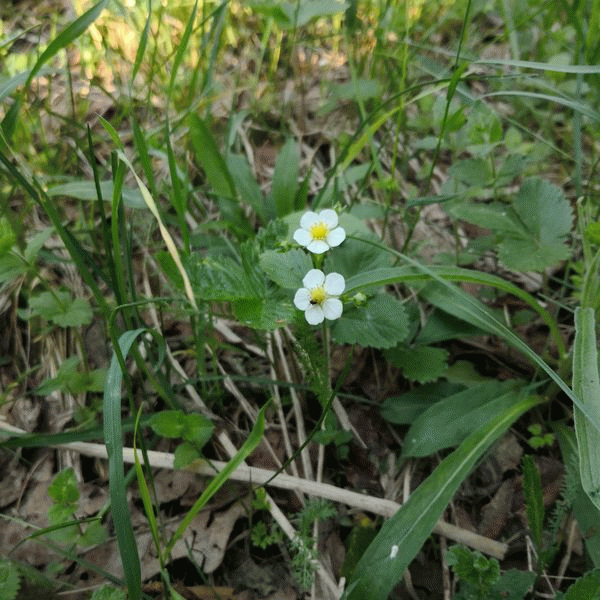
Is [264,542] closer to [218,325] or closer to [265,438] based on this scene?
[265,438]

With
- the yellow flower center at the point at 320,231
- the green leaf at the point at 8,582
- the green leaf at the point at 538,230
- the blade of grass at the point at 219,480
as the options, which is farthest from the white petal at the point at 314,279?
the green leaf at the point at 8,582

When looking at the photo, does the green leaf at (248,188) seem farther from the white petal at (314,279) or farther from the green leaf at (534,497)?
the green leaf at (534,497)

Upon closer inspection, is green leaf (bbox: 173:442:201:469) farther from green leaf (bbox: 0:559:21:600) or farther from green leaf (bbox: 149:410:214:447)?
green leaf (bbox: 0:559:21:600)

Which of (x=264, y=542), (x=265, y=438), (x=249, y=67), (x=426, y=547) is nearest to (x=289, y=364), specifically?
(x=265, y=438)

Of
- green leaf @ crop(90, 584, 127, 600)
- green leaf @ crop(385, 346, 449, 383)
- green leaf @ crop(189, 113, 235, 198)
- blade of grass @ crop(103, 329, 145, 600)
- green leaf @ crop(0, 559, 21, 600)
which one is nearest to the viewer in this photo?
blade of grass @ crop(103, 329, 145, 600)

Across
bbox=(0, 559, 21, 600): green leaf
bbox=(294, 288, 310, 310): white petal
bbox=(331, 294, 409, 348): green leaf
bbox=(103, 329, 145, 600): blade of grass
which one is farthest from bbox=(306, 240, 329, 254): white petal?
bbox=(0, 559, 21, 600): green leaf

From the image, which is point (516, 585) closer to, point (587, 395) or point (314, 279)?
point (587, 395)
